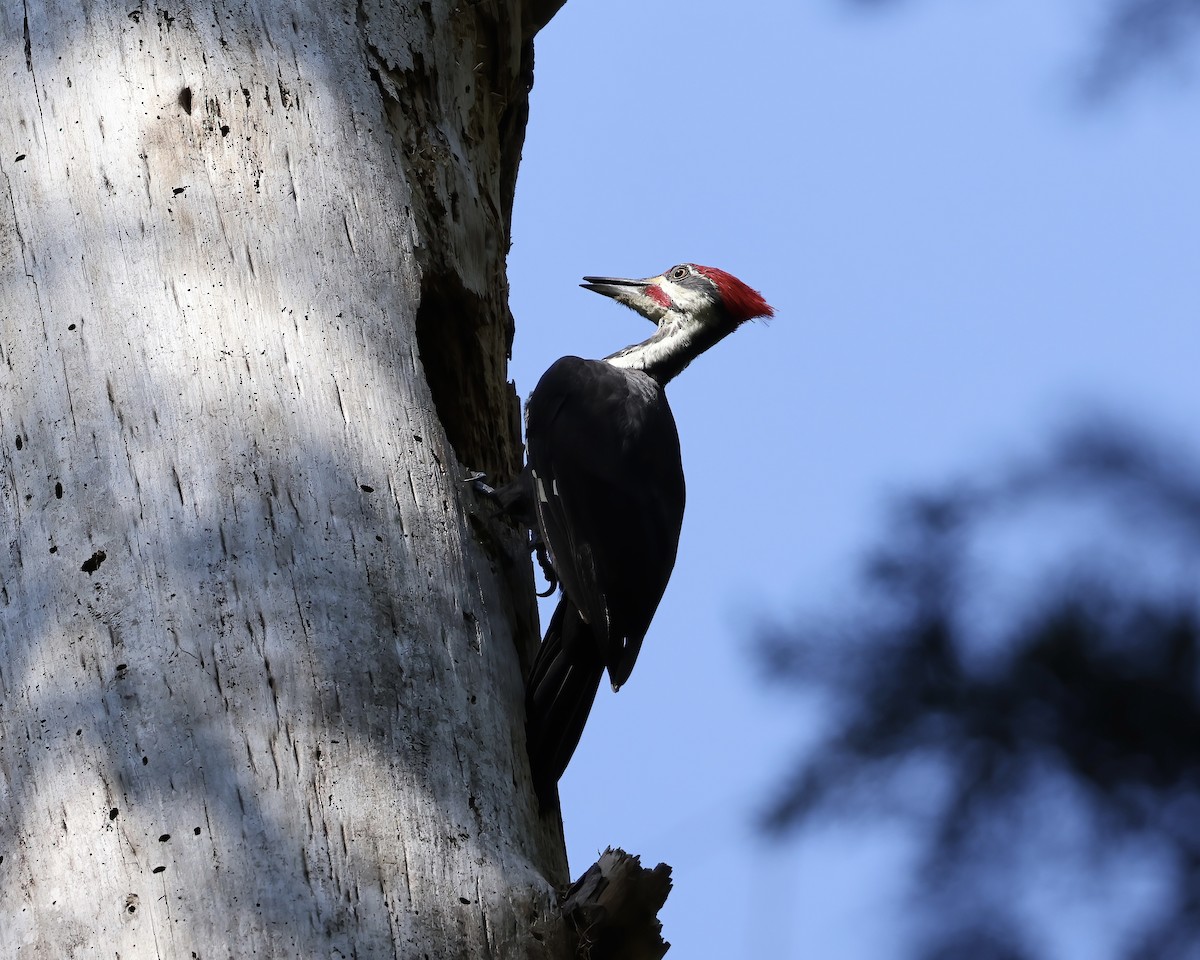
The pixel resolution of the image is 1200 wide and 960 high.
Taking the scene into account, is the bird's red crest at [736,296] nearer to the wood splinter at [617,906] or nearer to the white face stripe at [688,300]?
the white face stripe at [688,300]

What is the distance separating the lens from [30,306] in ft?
7.72

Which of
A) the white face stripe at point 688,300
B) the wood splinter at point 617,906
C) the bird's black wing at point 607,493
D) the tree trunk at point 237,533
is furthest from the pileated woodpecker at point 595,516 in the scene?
the white face stripe at point 688,300

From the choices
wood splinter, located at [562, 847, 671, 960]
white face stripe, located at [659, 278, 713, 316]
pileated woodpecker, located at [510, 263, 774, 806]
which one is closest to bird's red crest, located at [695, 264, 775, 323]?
white face stripe, located at [659, 278, 713, 316]

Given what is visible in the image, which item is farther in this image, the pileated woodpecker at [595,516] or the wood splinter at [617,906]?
the pileated woodpecker at [595,516]

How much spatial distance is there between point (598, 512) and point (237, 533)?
155 centimetres

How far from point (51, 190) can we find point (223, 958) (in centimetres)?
123

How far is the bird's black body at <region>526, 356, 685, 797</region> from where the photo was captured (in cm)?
315

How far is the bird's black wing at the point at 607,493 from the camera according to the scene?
11.3 ft

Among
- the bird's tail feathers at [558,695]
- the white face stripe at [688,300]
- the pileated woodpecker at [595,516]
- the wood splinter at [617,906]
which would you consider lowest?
the wood splinter at [617,906]

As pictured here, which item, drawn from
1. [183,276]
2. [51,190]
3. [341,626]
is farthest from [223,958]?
[51,190]

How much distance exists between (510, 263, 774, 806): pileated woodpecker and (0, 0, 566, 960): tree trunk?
7.1 inches

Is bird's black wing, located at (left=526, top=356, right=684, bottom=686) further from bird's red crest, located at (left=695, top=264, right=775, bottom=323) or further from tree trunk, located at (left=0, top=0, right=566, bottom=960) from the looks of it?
bird's red crest, located at (left=695, top=264, right=775, bottom=323)

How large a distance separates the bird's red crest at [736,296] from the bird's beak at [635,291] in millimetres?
174

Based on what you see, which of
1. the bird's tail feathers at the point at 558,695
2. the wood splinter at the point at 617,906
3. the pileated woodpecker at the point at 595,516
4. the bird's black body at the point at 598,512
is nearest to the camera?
the wood splinter at the point at 617,906
